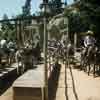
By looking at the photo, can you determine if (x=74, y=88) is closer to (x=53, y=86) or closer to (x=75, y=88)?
(x=75, y=88)

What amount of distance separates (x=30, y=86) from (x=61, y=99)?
4.34 ft

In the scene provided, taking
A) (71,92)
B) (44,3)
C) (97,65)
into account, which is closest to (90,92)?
(71,92)

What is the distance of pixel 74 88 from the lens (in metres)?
12.6

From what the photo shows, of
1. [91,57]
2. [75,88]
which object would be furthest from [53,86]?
[91,57]

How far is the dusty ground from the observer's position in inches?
448

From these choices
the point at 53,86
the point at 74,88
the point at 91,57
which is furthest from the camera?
the point at 91,57

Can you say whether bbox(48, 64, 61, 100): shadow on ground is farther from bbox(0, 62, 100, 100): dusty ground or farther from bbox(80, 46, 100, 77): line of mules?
bbox(80, 46, 100, 77): line of mules

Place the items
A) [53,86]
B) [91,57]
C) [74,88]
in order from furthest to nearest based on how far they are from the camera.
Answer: [91,57], [53,86], [74,88]

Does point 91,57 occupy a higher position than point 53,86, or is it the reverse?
point 91,57

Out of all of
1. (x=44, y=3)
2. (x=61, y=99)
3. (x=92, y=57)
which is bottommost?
(x=61, y=99)

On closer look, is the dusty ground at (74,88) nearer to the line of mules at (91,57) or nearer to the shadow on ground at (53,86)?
the shadow on ground at (53,86)

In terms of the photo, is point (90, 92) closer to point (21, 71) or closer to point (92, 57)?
point (92, 57)

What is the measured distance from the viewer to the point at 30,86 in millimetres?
10328

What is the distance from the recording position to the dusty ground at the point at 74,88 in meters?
11.4
